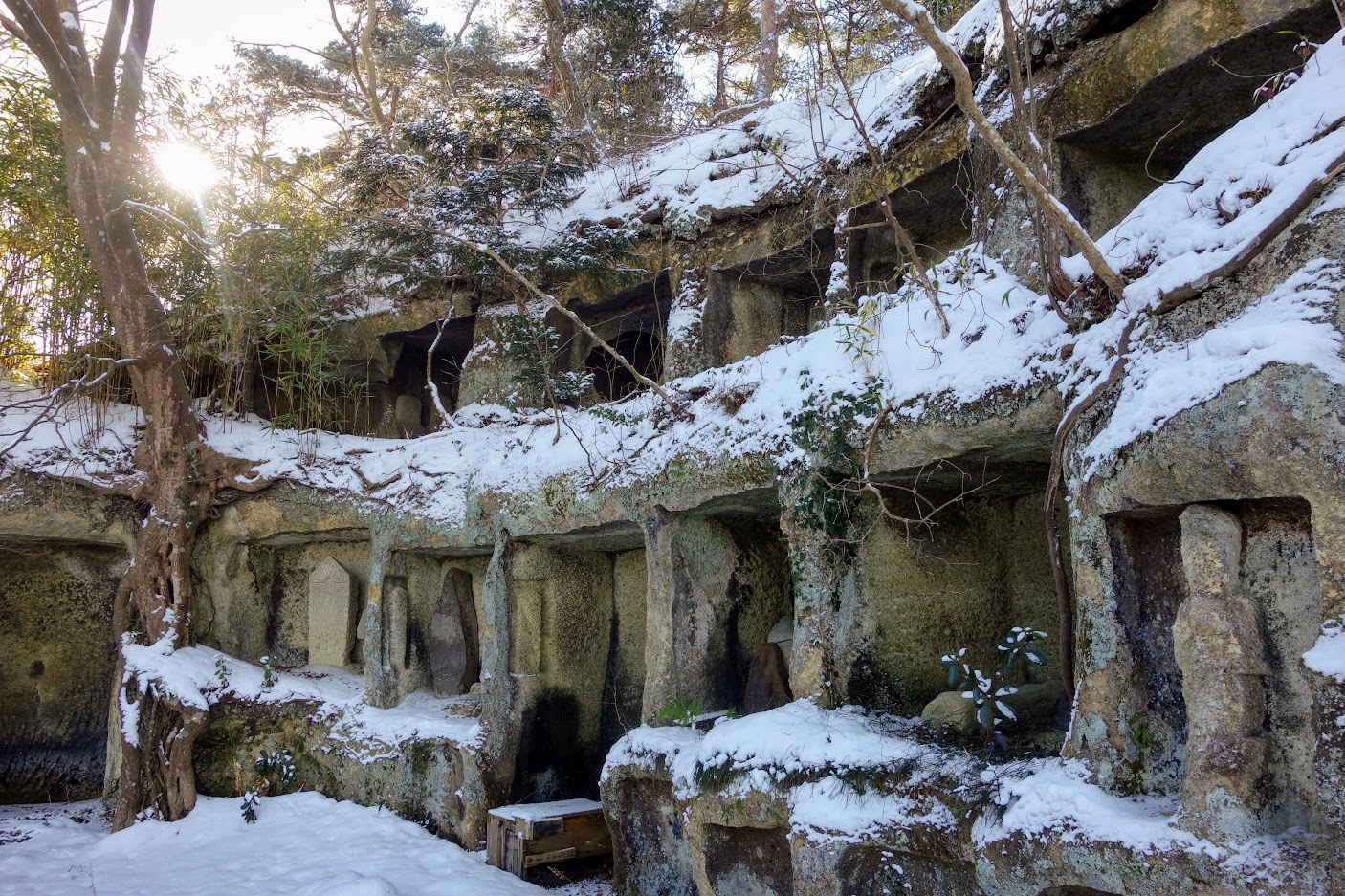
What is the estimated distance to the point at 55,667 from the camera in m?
10.0

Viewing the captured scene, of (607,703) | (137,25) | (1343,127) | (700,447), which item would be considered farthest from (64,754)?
(1343,127)

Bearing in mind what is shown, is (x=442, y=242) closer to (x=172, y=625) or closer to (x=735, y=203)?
(x=735, y=203)

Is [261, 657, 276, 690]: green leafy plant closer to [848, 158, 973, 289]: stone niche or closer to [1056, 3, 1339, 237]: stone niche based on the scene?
[848, 158, 973, 289]: stone niche

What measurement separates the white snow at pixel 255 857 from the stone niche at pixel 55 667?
1167 millimetres

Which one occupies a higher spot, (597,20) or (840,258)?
(597,20)

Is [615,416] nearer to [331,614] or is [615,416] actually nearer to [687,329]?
[687,329]

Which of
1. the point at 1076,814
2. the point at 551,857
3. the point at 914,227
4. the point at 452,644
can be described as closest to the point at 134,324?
the point at 452,644

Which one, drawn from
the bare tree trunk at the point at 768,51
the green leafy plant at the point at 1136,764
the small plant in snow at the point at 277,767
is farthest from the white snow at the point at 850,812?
the bare tree trunk at the point at 768,51

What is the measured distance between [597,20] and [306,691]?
8.41 metres

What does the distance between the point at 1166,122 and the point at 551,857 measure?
591cm

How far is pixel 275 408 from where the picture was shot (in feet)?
36.8

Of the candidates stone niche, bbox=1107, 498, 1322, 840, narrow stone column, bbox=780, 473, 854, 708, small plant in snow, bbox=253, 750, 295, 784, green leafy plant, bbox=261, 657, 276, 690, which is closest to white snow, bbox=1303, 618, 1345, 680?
stone niche, bbox=1107, 498, 1322, 840

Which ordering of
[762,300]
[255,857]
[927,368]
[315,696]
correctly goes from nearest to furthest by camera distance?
1. [927,368]
2. [255,857]
3. [762,300]
4. [315,696]

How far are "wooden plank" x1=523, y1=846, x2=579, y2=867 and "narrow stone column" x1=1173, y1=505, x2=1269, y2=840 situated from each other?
4.58 metres
